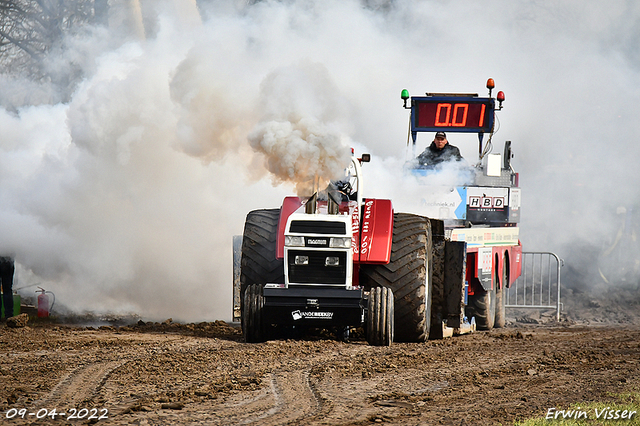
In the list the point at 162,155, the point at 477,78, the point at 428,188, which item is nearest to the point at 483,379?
the point at 428,188

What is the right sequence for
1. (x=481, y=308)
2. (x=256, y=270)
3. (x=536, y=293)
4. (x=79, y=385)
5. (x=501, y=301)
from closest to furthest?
(x=79, y=385), (x=256, y=270), (x=481, y=308), (x=501, y=301), (x=536, y=293)

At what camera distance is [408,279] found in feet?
32.2

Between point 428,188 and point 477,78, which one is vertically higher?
point 477,78

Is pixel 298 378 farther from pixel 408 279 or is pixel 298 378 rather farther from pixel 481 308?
pixel 481 308

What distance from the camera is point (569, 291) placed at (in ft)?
62.0

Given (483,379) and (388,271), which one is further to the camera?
(388,271)

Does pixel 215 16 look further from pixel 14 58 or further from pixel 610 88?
pixel 610 88

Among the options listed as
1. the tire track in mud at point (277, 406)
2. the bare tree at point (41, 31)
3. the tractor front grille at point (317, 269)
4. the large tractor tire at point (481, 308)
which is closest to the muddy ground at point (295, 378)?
the tire track in mud at point (277, 406)

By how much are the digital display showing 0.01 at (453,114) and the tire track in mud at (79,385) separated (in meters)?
8.23

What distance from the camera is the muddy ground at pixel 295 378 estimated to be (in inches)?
239

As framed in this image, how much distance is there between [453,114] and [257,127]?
5.37 metres

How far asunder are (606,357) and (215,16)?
23.9 metres

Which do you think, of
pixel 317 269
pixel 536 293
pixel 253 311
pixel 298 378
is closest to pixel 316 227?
pixel 317 269

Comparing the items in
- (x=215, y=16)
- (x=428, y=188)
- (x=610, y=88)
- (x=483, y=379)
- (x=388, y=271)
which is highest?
(x=215, y=16)
